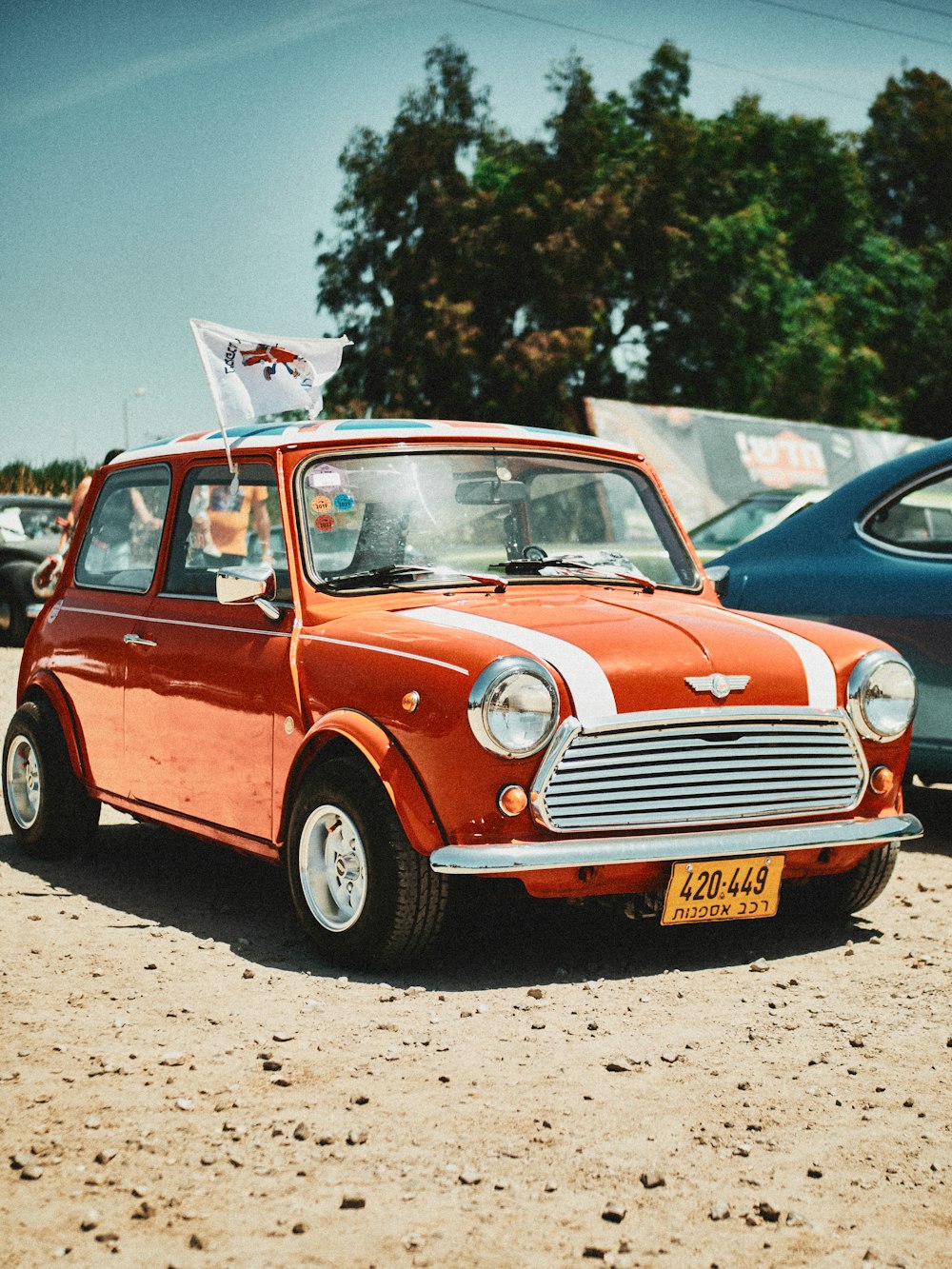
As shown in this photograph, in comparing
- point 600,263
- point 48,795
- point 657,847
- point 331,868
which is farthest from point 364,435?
point 600,263

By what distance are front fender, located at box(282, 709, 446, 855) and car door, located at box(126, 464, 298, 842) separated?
333mm

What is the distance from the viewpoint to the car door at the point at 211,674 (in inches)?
207

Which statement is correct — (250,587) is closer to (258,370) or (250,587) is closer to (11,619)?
(258,370)

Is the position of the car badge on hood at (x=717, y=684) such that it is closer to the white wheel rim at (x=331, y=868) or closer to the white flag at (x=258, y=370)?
the white wheel rim at (x=331, y=868)

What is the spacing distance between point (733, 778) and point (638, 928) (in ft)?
2.98

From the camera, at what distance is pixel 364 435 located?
5465 millimetres

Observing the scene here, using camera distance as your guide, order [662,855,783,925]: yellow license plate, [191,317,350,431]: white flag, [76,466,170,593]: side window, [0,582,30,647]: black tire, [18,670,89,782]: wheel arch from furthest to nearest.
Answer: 1. [0,582,30,647]: black tire
2. [18,670,89,782]: wheel arch
3. [76,466,170,593]: side window
4. [191,317,350,431]: white flag
5. [662,855,783,925]: yellow license plate

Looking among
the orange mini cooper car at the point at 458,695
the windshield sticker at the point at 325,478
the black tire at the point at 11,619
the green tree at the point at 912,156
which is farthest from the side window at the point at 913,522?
the green tree at the point at 912,156

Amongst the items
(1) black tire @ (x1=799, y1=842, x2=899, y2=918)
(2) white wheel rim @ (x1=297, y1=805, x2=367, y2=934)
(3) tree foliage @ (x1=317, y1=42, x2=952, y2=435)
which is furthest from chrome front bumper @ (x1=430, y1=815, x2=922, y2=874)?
(3) tree foliage @ (x1=317, y1=42, x2=952, y2=435)

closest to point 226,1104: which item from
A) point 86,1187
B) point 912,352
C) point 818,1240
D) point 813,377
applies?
point 86,1187

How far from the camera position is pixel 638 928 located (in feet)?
17.8

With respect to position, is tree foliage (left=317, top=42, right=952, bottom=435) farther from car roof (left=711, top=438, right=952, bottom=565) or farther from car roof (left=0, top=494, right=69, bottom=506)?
car roof (left=711, top=438, right=952, bottom=565)

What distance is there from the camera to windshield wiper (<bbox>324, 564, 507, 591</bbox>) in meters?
5.33

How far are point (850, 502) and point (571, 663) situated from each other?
3.08 m
